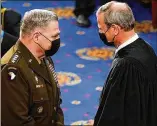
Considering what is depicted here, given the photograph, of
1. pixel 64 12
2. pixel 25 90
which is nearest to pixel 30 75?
pixel 25 90

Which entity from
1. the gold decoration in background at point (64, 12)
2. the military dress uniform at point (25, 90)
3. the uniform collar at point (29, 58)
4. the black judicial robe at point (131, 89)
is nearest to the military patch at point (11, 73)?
the military dress uniform at point (25, 90)

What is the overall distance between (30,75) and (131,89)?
25.5 inches

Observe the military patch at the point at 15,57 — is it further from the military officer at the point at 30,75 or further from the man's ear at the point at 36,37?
the man's ear at the point at 36,37

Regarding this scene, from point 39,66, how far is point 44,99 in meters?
0.21

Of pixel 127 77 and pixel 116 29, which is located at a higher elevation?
pixel 116 29

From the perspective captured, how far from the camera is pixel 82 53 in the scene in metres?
5.80

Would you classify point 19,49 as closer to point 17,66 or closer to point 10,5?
point 17,66

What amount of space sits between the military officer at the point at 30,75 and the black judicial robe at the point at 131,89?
1.24ft

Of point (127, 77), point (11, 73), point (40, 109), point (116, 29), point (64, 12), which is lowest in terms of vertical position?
point (64, 12)

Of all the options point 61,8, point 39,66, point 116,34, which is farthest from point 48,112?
point 61,8

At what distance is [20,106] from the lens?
98.3 inches

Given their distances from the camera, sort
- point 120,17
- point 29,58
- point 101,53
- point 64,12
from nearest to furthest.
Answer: point 29,58
point 120,17
point 101,53
point 64,12

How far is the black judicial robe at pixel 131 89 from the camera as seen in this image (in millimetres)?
2647

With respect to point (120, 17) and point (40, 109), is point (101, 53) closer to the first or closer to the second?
point (120, 17)
